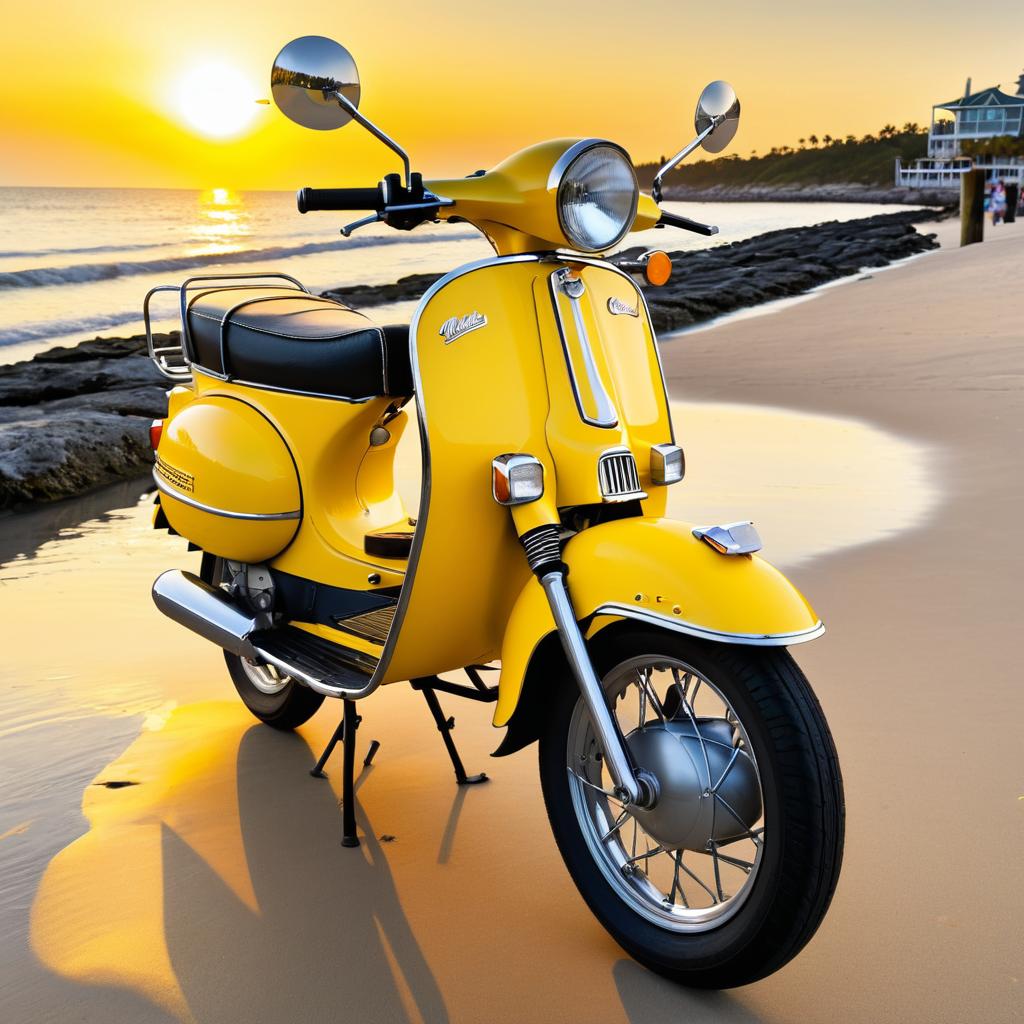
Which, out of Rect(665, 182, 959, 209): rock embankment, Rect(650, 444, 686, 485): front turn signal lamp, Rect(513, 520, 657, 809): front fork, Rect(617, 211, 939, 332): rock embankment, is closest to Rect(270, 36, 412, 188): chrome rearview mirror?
Rect(650, 444, 686, 485): front turn signal lamp

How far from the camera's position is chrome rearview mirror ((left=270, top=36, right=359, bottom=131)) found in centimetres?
216

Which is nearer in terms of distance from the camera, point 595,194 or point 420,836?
point 595,194

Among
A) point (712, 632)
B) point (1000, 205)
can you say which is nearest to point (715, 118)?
point (712, 632)

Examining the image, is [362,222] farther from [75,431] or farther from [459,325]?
[75,431]

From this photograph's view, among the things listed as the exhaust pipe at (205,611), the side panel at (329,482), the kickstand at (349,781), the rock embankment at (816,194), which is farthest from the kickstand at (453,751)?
the rock embankment at (816,194)

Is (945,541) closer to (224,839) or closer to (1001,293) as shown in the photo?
(224,839)

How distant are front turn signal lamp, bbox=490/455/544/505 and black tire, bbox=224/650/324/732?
113 cm

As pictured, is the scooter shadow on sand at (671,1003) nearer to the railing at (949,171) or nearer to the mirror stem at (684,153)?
the mirror stem at (684,153)

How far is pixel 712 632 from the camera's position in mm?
1789

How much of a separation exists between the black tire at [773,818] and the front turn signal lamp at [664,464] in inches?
17.4

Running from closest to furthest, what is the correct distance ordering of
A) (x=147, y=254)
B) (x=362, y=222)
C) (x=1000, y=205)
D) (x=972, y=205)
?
(x=362, y=222), (x=972, y=205), (x=147, y=254), (x=1000, y=205)

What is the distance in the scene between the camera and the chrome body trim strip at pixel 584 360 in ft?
7.12

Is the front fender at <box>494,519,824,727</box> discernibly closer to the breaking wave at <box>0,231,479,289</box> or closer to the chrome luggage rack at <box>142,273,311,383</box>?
the chrome luggage rack at <box>142,273,311,383</box>

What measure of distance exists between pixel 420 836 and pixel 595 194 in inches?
55.2
